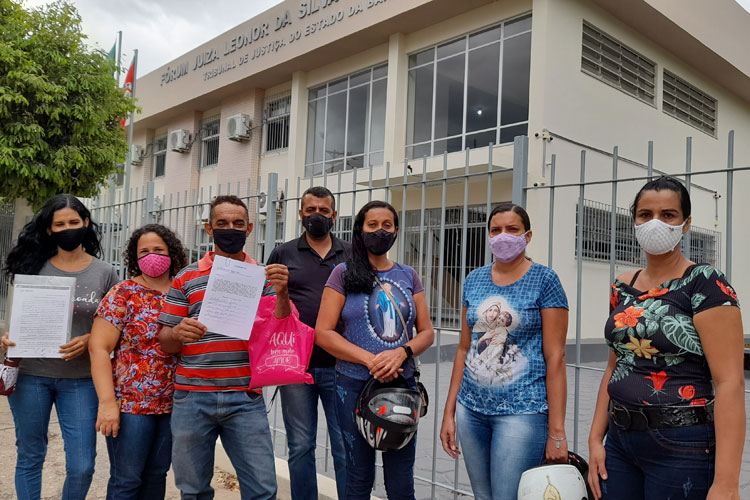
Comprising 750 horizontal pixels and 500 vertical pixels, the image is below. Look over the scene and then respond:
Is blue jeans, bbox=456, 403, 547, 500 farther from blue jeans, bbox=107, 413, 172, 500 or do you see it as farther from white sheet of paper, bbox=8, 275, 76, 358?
white sheet of paper, bbox=8, 275, 76, 358

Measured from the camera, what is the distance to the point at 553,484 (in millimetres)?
2188

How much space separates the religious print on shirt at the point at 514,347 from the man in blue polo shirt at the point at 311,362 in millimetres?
1047

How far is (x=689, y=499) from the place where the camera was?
6.20 feet

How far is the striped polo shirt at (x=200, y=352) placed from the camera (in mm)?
2584

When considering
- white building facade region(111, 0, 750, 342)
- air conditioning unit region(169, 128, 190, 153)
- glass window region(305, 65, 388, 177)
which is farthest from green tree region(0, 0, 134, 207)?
air conditioning unit region(169, 128, 190, 153)

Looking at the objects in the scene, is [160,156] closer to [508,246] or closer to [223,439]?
[223,439]

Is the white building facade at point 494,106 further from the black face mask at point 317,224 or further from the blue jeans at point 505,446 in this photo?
the blue jeans at point 505,446

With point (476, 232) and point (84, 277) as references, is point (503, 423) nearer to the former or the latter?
point (84, 277)

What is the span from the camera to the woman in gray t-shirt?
2877mm

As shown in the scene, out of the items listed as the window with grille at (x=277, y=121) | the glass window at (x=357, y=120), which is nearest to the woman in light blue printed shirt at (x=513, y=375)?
Result: the glass window at (x=357, y=120)

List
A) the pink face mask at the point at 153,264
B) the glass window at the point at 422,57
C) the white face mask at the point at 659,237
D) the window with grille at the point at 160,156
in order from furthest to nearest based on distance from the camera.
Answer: the window with grille at the point at 160,156
the glass window at the point at 422,57
the pink face mask at the point at 153,264
the white face mask at the point at 659,237

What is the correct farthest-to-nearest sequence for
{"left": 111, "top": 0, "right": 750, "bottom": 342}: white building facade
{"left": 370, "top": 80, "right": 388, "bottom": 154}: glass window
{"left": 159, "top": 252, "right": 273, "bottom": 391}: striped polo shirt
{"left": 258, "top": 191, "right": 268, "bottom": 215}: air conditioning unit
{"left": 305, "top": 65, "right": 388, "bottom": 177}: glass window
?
1. {"left": 305, "top": 65, "right": 388, "bottom": 177}: glass window
2. {"left": 370, "top": 80, "right": 388, "bottom": 154}: glass window
3. {"left": 111, "top": 0, "right": 750, "bottom": 342}: white building facade
4. {"left": 258, "top": 191, "right": 268, "bottom": 215}: air conditioning unit
5. {"left": 159, "top": 252, "right": 273, "bottom": 391}: striped polo shirt

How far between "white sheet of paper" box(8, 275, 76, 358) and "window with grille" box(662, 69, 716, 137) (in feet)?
45.3

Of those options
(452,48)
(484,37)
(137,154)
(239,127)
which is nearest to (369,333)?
(484,37)
